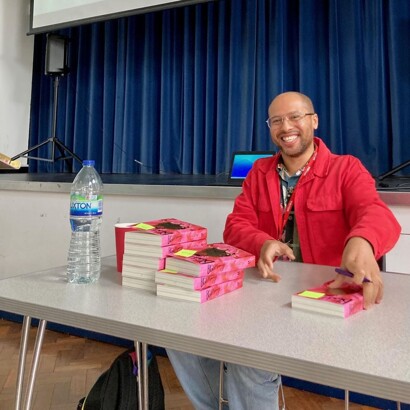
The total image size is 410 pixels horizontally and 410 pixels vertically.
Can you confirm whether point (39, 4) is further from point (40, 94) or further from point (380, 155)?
point (380, 155)

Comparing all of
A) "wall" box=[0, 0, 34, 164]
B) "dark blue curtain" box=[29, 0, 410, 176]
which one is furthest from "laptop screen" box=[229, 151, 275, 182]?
"wall" box=[0, 0, 34, 164]

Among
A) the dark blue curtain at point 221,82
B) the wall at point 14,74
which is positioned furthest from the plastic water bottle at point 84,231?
the wall at point 14,74

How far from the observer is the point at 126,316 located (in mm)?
694

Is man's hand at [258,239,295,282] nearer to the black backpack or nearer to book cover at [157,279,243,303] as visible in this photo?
book cover at [157,279,243,303]

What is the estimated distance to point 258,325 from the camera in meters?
0.66

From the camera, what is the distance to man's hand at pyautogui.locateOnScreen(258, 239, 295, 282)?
949 millimetres

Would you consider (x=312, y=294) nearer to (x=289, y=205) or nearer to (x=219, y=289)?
(x=219, y=289)

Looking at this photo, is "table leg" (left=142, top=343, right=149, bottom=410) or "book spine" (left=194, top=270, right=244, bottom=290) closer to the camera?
"book spine" (left=194, top=270, right=244, bottom=290)

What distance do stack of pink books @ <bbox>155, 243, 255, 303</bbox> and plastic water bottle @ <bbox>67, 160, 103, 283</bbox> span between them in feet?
0.69

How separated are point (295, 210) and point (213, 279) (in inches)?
20.7

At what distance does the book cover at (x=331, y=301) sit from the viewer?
0.71m

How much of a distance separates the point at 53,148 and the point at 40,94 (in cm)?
66

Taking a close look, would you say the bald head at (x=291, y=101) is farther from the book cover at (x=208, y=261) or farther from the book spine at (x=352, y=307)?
the book spine at (x=352, y=307)

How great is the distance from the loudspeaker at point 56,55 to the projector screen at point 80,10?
9 cm
